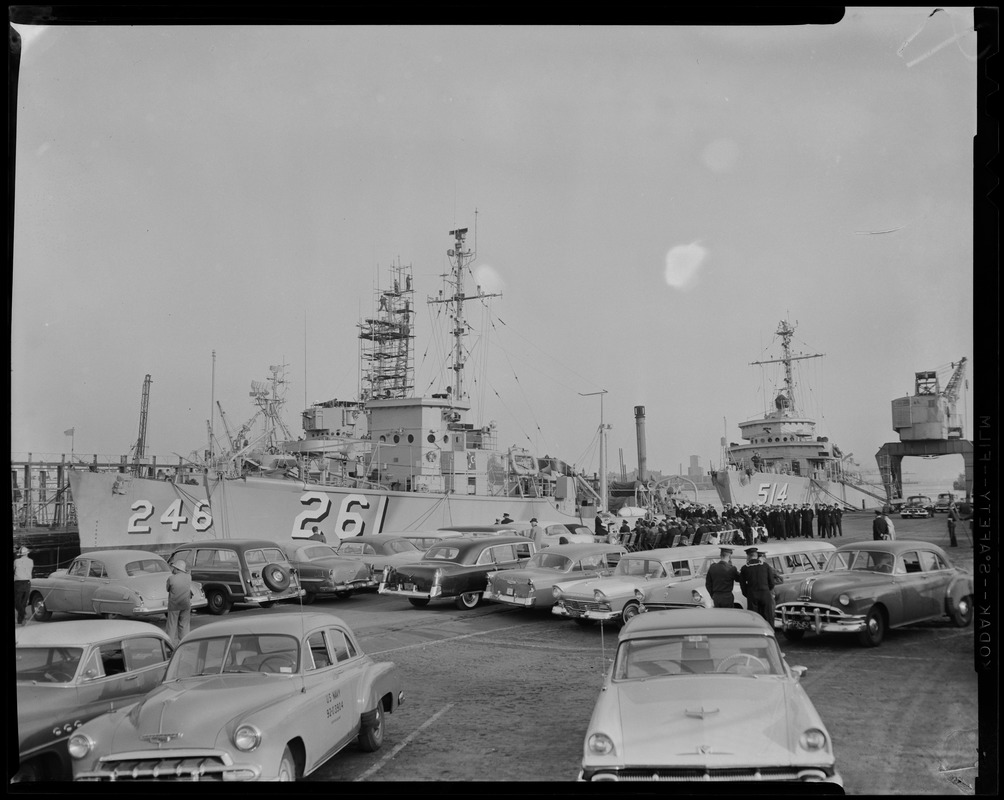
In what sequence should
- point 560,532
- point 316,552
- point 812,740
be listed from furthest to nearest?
1. point 560,532
2. point 316,552
3. point 812,740

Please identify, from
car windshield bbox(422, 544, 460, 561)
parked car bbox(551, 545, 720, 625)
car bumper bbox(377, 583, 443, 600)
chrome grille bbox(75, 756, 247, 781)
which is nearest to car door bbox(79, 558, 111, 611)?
car bumper bbox(377, 583, 443, 600)

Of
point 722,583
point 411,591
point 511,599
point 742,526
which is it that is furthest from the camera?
point 742,526

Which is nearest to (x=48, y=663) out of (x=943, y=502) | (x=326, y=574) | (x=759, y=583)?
(x=759, y=583)

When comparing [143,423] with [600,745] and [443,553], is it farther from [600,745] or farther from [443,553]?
[600,745]

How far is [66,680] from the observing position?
418 cm

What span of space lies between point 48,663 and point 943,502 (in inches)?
261

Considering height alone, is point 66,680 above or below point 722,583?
below

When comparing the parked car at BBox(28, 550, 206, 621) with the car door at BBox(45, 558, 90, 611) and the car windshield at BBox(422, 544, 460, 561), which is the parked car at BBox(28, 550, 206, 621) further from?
the car windshield at BBox(422, 544, 460, 561)

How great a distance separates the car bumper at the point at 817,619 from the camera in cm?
586

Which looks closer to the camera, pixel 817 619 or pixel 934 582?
pixel 934 582

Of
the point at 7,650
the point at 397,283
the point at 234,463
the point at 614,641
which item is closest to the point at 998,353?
the point at 614,641

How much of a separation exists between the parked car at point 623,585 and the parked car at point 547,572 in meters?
0.23

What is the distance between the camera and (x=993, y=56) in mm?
3936
